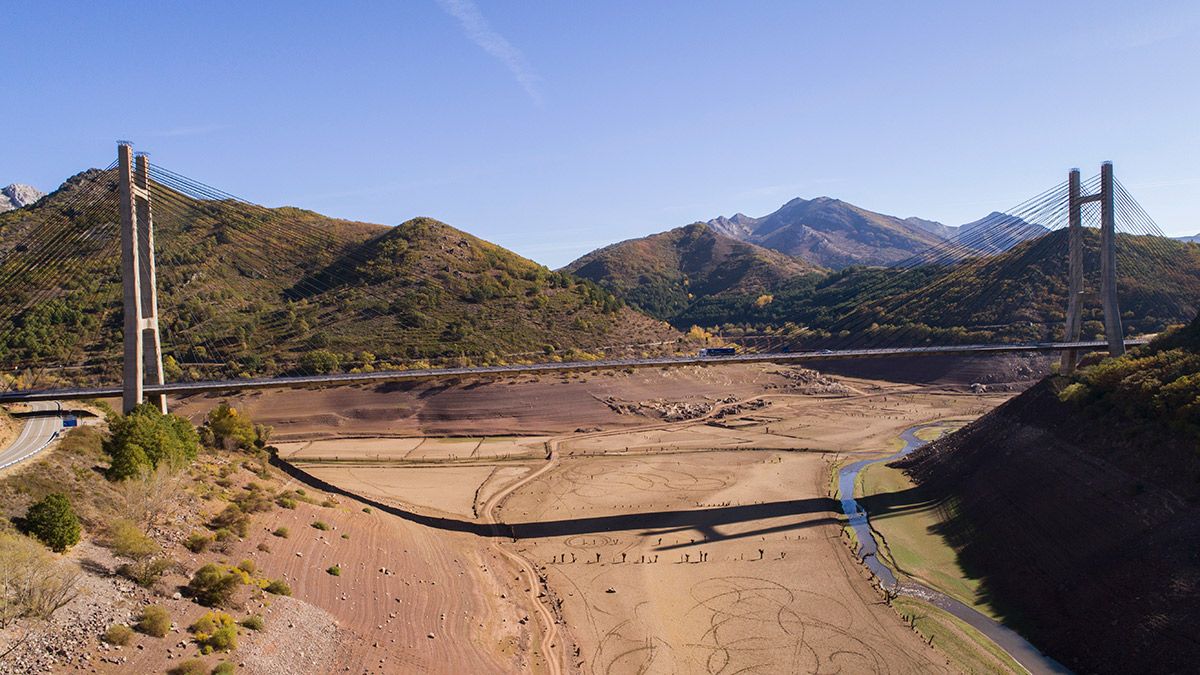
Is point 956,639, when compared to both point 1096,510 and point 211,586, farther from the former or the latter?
point 211,586

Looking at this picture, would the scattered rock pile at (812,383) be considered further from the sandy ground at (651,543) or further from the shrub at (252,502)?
the shrub at (252,502)

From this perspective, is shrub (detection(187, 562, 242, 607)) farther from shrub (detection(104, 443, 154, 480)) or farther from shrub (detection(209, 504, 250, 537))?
shrub (detection(104, 443, 154, 480))

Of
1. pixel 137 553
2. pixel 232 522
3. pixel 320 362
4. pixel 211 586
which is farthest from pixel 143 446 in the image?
pixel 320 362

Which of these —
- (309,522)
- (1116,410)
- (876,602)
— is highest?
(1116,410)

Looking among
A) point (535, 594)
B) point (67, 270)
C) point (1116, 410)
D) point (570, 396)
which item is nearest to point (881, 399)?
point (570, 396)

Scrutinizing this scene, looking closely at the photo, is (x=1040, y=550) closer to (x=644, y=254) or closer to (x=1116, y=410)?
(x=1116, y=410)

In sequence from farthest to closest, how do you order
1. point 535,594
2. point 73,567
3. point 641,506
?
point 641,506 → point 535,594 → point 73,567
